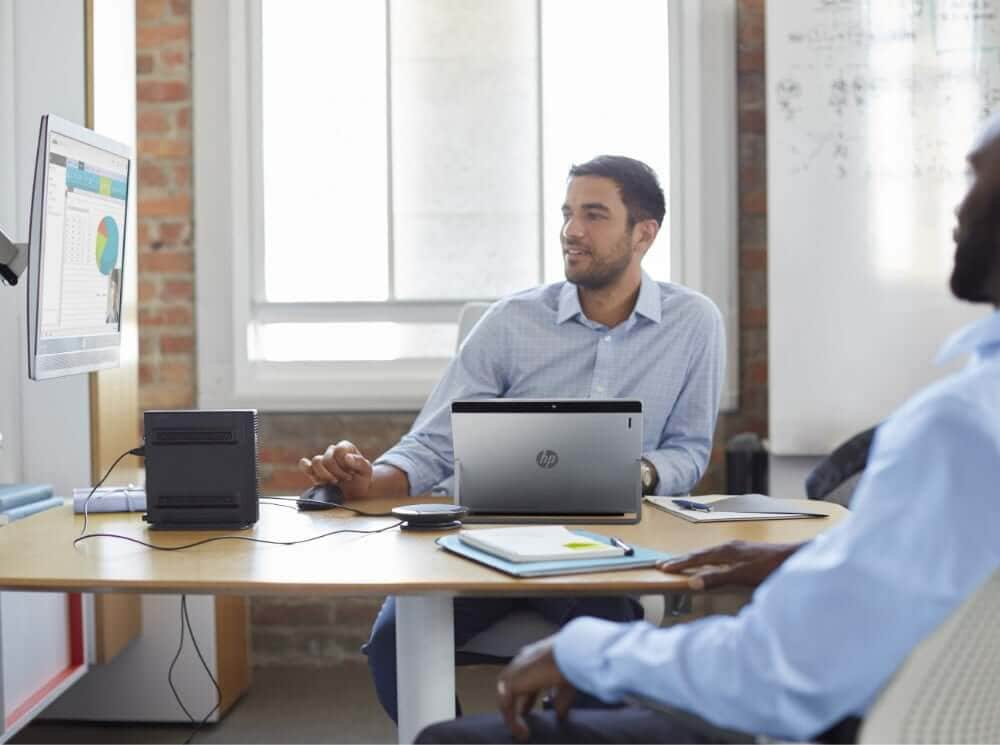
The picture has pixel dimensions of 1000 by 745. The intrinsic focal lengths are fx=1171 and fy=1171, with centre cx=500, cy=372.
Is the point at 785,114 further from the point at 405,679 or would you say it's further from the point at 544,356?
the point at 405,679

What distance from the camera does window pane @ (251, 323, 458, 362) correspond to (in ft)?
12.3

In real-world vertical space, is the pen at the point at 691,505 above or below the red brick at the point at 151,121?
below

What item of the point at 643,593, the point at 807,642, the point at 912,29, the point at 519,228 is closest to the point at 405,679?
the point at 643,593

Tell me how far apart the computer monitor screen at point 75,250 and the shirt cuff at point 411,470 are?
603 mm

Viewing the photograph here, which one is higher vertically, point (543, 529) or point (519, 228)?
point (519, 228)

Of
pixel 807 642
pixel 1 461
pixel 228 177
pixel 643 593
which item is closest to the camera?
pixel 807 642

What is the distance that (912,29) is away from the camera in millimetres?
3348

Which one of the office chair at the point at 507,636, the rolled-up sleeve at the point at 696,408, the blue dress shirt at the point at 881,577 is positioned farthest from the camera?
the rolled-up sleeve at the point at 696,408

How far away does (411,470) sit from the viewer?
2389 millimetres

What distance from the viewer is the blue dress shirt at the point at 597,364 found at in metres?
2.52

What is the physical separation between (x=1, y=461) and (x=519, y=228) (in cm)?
168

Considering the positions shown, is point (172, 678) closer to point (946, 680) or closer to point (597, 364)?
point (597, 364)

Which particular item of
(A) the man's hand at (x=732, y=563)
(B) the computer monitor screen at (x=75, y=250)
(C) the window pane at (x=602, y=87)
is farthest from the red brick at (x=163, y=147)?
(A) the man's hand at (x=732, y=563)

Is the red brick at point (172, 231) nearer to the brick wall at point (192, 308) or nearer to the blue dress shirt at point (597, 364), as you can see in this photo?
the brick wall at point (192, 308)
